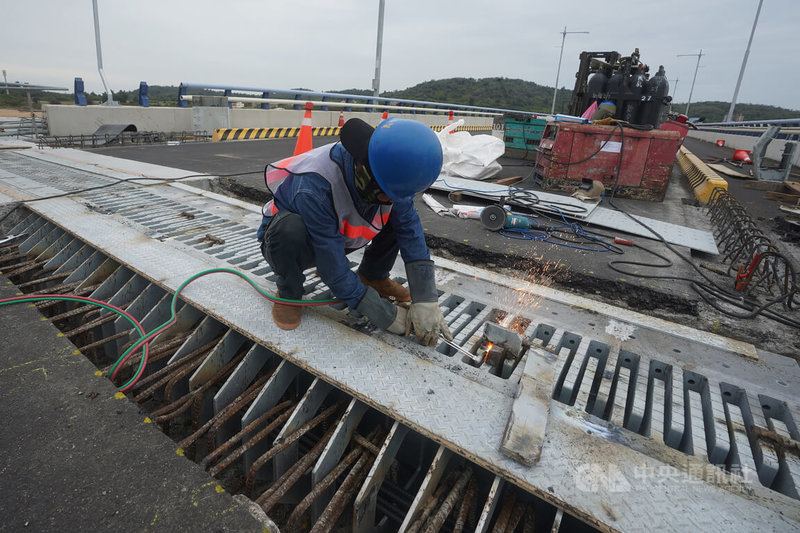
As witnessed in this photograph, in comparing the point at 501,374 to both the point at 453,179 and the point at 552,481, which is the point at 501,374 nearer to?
the point at 552,481

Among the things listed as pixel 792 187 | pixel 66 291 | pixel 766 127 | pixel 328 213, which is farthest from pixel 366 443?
pixel 766 127

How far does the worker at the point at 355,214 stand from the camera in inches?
73.8

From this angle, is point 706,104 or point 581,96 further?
point 706,104

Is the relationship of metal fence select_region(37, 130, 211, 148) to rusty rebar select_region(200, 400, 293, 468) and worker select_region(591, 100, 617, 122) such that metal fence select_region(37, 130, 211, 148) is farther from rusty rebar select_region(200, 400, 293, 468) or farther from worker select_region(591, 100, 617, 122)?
worker select_region(591, 100, 617, 122)

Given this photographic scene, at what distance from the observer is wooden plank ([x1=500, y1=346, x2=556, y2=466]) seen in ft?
5.35

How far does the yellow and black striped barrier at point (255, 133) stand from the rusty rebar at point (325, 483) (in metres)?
12.2

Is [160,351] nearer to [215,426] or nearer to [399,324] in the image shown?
[215,426]

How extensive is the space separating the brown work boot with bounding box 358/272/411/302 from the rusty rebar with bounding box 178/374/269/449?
3.03 ft

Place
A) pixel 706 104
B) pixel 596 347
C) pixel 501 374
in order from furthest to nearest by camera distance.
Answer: pixel 706 104 → pixel 596 347 → pixel 501 374

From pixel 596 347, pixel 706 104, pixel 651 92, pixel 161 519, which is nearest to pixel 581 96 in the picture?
pixel 651 92

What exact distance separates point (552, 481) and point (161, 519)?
139cm

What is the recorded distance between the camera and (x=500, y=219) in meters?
4.67

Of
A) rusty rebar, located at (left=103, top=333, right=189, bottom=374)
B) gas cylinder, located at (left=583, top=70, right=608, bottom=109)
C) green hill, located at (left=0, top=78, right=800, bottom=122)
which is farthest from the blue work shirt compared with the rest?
green hill, located at (left=0, top=78, right=800, bottom=122)

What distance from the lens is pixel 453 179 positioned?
23.3 ft
